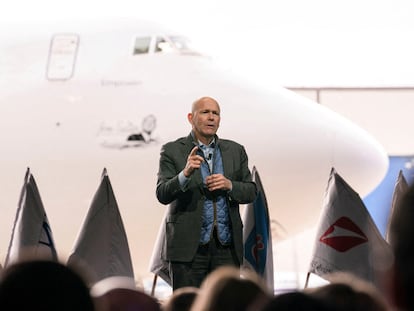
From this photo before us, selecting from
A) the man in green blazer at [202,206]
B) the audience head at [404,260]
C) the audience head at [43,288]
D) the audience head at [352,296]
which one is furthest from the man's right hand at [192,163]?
the audience head at [404,260]

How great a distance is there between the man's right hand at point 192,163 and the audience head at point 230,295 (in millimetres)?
2487

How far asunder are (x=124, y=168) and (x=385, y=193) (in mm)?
12561

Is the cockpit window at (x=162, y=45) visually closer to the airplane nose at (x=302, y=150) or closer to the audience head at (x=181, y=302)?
the airplane nose at (x=302, y=150)

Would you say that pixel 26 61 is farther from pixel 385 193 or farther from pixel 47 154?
pixel 385 193

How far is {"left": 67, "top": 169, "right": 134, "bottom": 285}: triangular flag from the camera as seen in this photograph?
7961 mm

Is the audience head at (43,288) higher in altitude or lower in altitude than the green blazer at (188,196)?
lower

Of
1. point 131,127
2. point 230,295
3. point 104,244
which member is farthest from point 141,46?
point 230,295

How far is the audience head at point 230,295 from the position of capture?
3.52 meters

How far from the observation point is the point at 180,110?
40.2 ft

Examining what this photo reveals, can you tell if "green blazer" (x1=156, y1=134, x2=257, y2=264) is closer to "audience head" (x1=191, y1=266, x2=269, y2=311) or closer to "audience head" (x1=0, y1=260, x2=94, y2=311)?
"audience head" (x1=191, y1=266, x2=269, y2=311)

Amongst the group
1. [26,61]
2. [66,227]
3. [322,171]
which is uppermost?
[26,61]

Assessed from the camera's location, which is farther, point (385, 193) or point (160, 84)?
point (385, 193)

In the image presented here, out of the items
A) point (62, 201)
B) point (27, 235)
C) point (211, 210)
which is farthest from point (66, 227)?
point (211, 210)

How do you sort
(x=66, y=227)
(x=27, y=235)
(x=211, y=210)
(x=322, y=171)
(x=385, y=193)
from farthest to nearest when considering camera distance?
(x=385, y=193)
(x=66, y=227)
(x=322, y=171)
(x=27, y=235)
(x=211, y=210)
